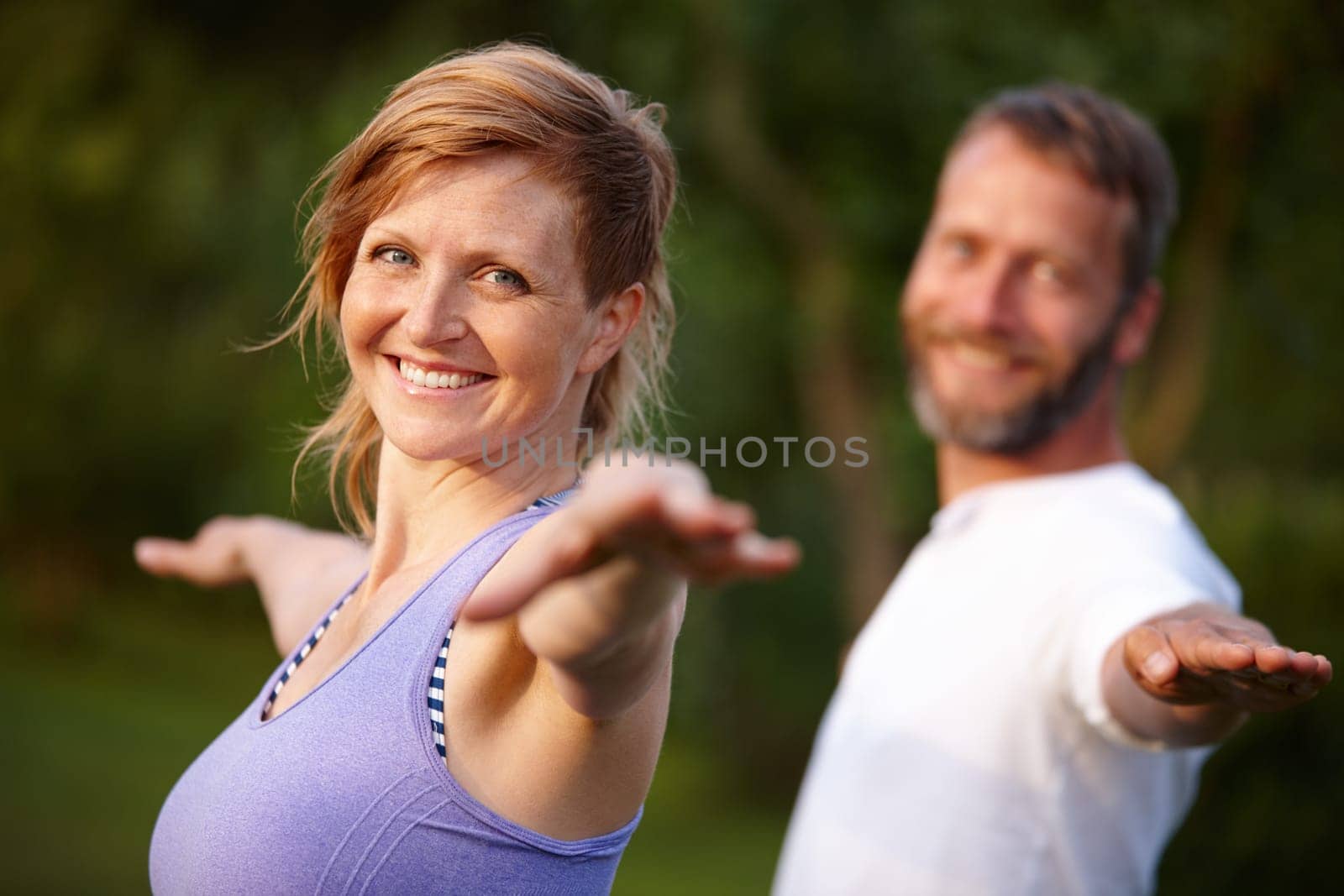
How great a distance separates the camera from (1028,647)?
7.88ft

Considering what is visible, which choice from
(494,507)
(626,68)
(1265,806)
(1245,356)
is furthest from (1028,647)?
(1245,356)

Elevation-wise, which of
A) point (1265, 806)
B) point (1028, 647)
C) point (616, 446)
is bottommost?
point (1265, 806)

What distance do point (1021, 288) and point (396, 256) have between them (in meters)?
1.63

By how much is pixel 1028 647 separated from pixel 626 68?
3764 millimetres

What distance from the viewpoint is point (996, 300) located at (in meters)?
2.78

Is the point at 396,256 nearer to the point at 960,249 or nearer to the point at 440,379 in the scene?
the point at 440,379

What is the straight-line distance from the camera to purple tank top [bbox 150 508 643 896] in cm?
138

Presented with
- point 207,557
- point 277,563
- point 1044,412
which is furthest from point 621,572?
point 1044,412

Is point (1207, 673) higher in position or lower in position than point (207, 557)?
higher

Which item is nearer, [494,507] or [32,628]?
[494,507]

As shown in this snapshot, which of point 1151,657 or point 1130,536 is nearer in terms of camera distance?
point 1151,657

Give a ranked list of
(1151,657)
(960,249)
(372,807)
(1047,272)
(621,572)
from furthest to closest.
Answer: (960,249) → (1047,272) → (1151,657) → (372,807) → (621,572)

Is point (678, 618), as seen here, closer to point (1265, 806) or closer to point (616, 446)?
point (616, 446)

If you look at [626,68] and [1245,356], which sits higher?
[626,68]
